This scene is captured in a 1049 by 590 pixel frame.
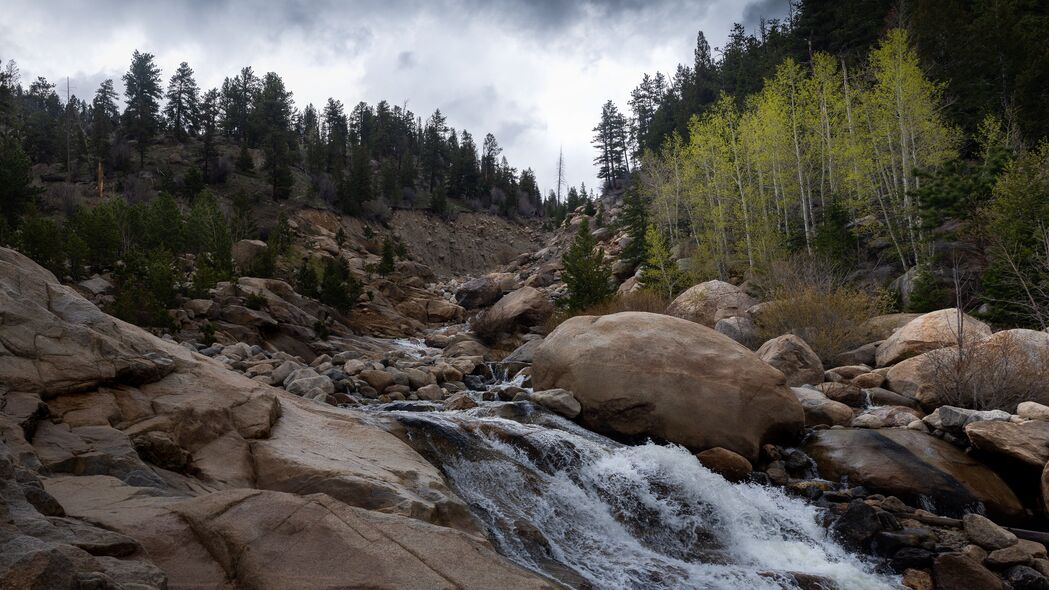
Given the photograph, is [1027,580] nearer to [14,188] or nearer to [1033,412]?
[1033,412]

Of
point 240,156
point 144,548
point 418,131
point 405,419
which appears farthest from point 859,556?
point 418,131

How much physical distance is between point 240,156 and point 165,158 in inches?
283

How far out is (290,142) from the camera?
194ft

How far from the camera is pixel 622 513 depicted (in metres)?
7.51

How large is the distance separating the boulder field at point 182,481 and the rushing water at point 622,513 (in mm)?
1030

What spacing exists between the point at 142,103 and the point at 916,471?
68034 mm

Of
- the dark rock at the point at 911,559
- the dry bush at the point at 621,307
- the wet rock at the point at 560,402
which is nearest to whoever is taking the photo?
the dark rock at the point at 911,559

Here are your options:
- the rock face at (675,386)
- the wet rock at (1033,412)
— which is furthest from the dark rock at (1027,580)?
the rock face at (675,386)

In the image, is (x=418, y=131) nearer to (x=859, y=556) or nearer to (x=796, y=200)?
(x=796, y=200)

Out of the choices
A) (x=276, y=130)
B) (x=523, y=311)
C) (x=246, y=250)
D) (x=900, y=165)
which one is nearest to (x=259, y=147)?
(x=276, y=130)

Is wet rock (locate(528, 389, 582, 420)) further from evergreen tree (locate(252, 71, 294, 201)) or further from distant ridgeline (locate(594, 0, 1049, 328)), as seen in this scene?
evergreen tree (locate(252, 71, 294, 201))

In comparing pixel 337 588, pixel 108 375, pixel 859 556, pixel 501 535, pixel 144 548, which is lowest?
pixel 859 556

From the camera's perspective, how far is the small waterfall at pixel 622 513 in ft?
20.4

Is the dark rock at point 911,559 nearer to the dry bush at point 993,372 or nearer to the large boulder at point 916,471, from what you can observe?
the large boulder at point 916,471
